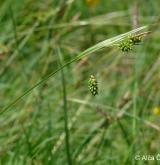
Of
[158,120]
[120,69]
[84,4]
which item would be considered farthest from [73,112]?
[84,4]

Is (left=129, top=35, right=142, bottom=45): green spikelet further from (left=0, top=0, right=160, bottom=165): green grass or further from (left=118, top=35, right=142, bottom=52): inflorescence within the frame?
(left=0, top=0, right=160, bottom=165): green grass

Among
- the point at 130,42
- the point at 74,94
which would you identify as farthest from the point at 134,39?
the point at 74,94

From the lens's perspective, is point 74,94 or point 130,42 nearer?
→ point 130,42

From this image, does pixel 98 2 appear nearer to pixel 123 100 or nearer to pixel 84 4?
pixel 84 4

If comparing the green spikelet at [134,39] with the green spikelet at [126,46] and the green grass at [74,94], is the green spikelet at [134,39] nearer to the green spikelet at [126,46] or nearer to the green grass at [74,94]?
the green spikelet at [126,46]

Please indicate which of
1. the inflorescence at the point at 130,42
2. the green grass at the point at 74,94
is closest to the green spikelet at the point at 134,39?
the inflorescence at the point at 130,42

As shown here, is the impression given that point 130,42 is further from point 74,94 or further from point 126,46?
point 74,94

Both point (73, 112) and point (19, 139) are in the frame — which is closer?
point (19, 139)

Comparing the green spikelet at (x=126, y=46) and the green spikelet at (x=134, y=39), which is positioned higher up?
the green spikelet at (x=134, y=39)
